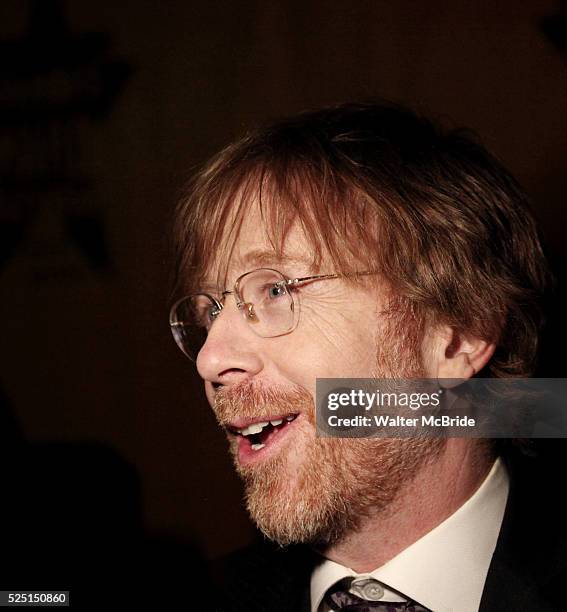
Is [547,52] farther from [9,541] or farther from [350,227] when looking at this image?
[9,541]

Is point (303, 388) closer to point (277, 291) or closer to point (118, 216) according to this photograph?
point (277, 291)

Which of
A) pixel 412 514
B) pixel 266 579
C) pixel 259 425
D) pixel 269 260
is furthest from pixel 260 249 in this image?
pixel 266 579

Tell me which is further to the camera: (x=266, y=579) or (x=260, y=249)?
(x=266, y=579)

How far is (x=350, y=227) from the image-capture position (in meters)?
1.16

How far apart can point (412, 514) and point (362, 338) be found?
291 mm

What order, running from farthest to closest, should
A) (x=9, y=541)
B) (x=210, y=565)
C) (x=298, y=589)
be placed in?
(x=9, y=541)
(x=210, y=565)
(x=298, y=589)

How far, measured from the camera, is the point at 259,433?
1182 millimetres

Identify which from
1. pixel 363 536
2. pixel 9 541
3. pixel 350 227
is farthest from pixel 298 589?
pixel 9 541

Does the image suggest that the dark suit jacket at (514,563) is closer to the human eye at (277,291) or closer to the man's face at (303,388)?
the man's face at (303,388)

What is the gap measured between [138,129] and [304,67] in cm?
40

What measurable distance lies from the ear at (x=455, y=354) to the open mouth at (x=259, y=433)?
24 centimetres

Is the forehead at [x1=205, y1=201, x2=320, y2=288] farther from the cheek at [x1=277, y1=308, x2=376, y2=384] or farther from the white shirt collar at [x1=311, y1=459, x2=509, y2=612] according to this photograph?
the white shirt collar at [x1=311, y1=459, x2=509, y2=612]

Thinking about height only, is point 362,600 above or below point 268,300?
below

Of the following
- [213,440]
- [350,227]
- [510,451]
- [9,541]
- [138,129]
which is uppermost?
[138,129]
